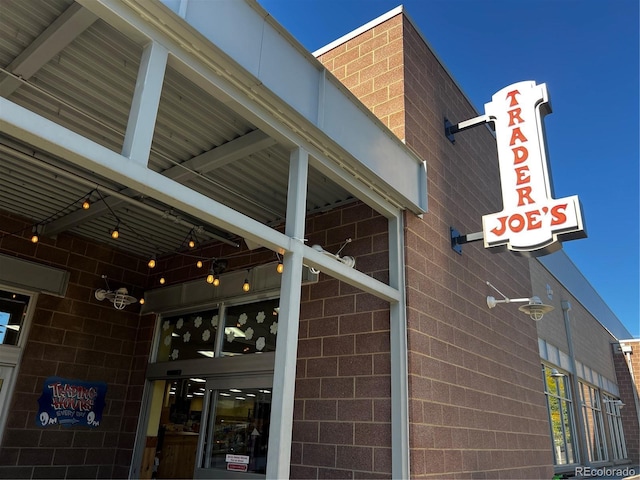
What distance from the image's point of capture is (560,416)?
32.2 feet

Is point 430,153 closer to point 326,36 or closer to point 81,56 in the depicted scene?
point 326,36

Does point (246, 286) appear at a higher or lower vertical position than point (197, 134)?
lower

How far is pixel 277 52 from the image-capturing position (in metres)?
3.72

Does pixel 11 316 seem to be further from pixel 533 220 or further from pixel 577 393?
pixel 577 393

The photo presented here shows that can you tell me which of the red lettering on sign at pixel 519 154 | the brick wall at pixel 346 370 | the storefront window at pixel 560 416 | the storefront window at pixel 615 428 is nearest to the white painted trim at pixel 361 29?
the red lettering on sign at pixel 519 154

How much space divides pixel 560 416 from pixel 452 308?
5974 mm

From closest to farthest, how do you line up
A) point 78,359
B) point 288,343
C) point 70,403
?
point 288,343
point 70,403
point 78,359

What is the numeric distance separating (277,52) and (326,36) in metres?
4.06

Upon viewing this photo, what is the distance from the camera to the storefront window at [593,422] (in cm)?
1199

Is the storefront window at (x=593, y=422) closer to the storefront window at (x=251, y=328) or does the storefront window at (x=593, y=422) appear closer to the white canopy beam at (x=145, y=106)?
the storefront window at (x=251, y=328)

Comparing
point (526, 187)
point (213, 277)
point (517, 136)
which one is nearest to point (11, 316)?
point (213, 277)

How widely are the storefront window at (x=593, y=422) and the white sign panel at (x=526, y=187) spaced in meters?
8.71

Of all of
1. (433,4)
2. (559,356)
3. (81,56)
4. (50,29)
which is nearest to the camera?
(50,29)

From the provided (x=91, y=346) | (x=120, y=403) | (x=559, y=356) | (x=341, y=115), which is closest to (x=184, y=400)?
(x=120, y=403)
